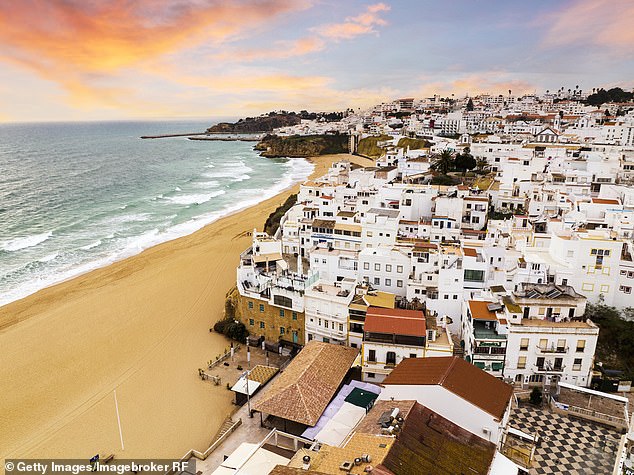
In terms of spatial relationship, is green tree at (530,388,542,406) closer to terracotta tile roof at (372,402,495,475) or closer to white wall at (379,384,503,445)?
white wall at (379,384,503,445)

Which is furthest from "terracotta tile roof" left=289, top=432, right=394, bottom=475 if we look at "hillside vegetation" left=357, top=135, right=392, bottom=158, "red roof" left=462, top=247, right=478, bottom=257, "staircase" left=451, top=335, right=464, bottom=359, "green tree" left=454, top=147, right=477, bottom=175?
"hillside vegetation" left=357, top=135, right=392, bottom=158

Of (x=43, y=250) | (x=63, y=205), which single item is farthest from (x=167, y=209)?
(x=43, y=250)

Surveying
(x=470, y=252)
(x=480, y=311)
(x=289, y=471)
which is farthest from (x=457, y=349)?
(x=289, y=471)

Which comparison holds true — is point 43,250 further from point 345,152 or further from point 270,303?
point 345,152

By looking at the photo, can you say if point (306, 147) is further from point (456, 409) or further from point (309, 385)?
point (456, 409)

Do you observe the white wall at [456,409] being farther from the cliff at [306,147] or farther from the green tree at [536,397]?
the cliff at [306,147]
